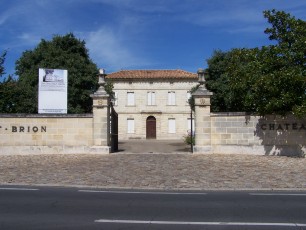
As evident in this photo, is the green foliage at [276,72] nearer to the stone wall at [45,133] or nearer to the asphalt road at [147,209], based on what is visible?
the stone wall at [45,133]

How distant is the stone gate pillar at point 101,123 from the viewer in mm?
17828

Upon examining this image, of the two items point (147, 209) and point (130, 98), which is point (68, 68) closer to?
point (130, 98)

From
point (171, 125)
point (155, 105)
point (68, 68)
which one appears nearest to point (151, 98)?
point (155, 105)

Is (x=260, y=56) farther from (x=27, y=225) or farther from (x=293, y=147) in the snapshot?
(x=27, y=225)

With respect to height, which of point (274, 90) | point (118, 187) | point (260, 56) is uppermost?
point (260, 56)

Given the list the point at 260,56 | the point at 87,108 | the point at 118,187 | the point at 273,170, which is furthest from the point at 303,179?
the point at 87,108

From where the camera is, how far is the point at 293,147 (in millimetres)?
17516

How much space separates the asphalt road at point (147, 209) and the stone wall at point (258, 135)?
324 inches

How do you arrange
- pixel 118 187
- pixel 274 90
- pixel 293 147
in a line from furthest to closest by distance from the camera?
pixel 293 147 → pixel 274 90 → pixel 118 187

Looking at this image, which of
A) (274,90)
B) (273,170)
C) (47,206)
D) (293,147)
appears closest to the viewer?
(47,206)

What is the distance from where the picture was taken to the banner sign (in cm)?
1842

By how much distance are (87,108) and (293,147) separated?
22162 mm

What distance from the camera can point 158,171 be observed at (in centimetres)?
1309

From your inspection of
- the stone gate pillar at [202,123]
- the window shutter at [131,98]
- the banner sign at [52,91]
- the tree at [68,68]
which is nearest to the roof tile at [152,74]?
the window shutter at [131,98]
